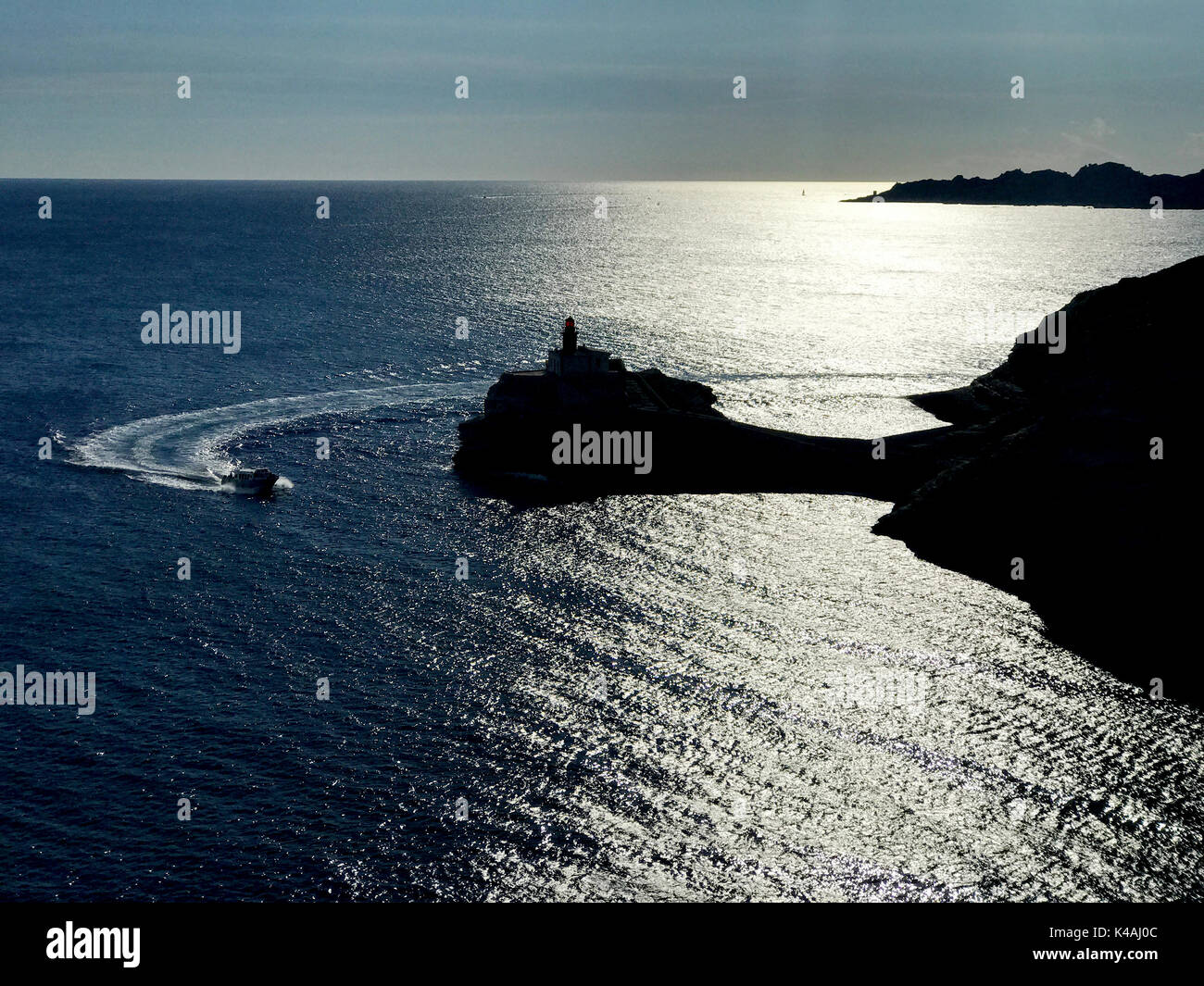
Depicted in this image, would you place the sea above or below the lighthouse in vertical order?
below

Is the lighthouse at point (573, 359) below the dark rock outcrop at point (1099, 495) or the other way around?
the other way around

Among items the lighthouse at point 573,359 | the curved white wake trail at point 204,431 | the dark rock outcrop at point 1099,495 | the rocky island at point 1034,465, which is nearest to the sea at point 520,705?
the curved white wake trail at point 204,431

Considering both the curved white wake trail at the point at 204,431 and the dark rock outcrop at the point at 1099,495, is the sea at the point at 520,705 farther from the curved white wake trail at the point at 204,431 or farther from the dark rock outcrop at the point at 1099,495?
the dark rock outcrop at the point at 1099,495

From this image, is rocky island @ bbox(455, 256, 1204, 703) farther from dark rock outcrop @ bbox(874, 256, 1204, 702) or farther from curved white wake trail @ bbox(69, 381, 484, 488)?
curved white wake trail @ bbox(69, 381, 484, 488)

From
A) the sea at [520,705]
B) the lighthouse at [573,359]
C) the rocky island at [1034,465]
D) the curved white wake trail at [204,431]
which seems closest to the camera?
the sea at [520,705]

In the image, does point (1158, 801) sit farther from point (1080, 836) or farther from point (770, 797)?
point (770, 797)

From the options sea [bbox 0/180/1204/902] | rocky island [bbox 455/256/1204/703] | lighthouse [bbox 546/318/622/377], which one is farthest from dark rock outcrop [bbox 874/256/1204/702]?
lighthouse [bbox 546/318/622/377]
